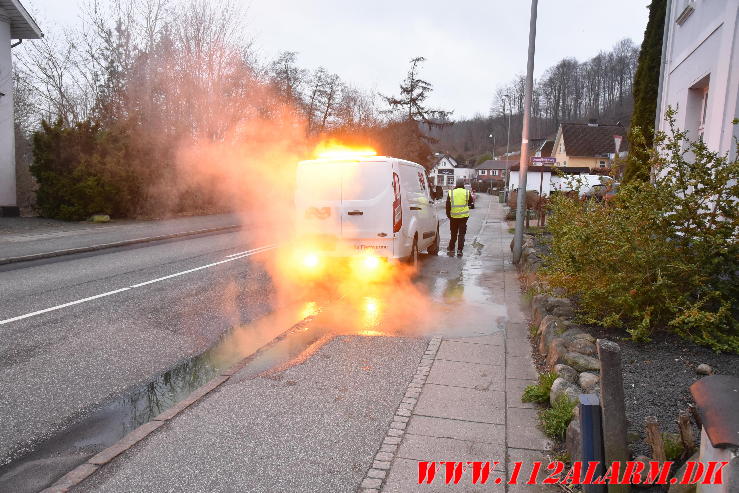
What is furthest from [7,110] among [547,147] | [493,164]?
[493,164]

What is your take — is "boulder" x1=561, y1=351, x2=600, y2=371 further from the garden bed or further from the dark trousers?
the dark trousers

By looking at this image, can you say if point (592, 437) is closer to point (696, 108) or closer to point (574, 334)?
point (574, 334)

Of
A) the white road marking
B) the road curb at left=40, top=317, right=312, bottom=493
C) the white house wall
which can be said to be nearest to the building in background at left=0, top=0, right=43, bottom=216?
the white house wall

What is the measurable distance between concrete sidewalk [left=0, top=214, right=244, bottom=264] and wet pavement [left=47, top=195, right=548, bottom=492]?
811 cm

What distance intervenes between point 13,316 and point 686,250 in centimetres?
741

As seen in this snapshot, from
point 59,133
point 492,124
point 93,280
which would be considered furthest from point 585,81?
point 93,280

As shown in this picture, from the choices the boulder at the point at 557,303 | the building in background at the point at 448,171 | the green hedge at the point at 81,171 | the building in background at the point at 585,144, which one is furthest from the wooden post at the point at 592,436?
the building in background at the point at 448,171

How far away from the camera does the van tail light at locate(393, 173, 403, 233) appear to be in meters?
8.91

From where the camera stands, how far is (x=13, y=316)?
6.62 m

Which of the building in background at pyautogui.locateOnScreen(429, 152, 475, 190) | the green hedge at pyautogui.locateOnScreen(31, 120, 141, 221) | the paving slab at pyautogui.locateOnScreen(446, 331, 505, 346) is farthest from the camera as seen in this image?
the building in background at pyautogui.locateOnScreen(429, 152, 475, 190)

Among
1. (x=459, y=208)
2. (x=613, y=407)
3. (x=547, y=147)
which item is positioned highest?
(x=547, y=147)

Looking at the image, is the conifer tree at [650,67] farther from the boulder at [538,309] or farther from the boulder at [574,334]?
the boulder at [574,334]

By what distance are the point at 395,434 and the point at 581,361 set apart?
1.64 m

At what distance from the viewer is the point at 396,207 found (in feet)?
29.3
